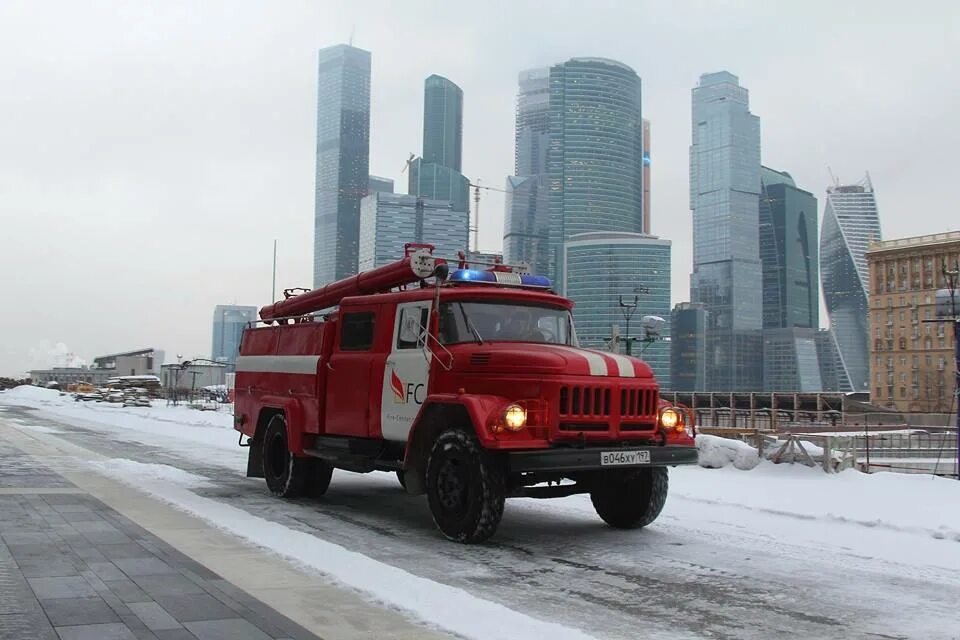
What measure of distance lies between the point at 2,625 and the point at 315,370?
5.96 m

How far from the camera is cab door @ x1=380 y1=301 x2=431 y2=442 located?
29.4 feet

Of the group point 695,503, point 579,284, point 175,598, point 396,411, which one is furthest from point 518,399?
point 579,284

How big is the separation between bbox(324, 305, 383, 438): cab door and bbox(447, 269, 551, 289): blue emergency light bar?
1171 millimetres

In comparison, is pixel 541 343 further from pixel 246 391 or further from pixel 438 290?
pixel 246 391

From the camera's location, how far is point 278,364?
39.2 ft

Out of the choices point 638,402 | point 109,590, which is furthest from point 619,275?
point 109,590

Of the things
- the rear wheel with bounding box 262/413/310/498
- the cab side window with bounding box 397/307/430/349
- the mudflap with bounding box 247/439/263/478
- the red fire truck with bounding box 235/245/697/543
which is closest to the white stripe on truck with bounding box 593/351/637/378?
the red fire truck with bounding box 235/245/697/543

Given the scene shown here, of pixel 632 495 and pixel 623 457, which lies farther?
pixel 632 495

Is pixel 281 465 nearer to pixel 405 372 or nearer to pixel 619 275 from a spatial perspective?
pixel 405 372

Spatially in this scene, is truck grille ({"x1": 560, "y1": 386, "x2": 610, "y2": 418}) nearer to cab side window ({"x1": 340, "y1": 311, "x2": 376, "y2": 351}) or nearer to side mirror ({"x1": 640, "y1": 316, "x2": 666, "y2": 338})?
cab side window ({"x1": 340, "y1": 311, "x2": 376, "y2": 351})

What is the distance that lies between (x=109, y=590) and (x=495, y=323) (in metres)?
4.66

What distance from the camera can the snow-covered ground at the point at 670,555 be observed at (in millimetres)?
5566

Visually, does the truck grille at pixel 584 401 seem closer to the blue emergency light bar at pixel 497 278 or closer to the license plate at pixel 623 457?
the license plate at pixel 623 457

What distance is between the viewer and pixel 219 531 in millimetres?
8344
